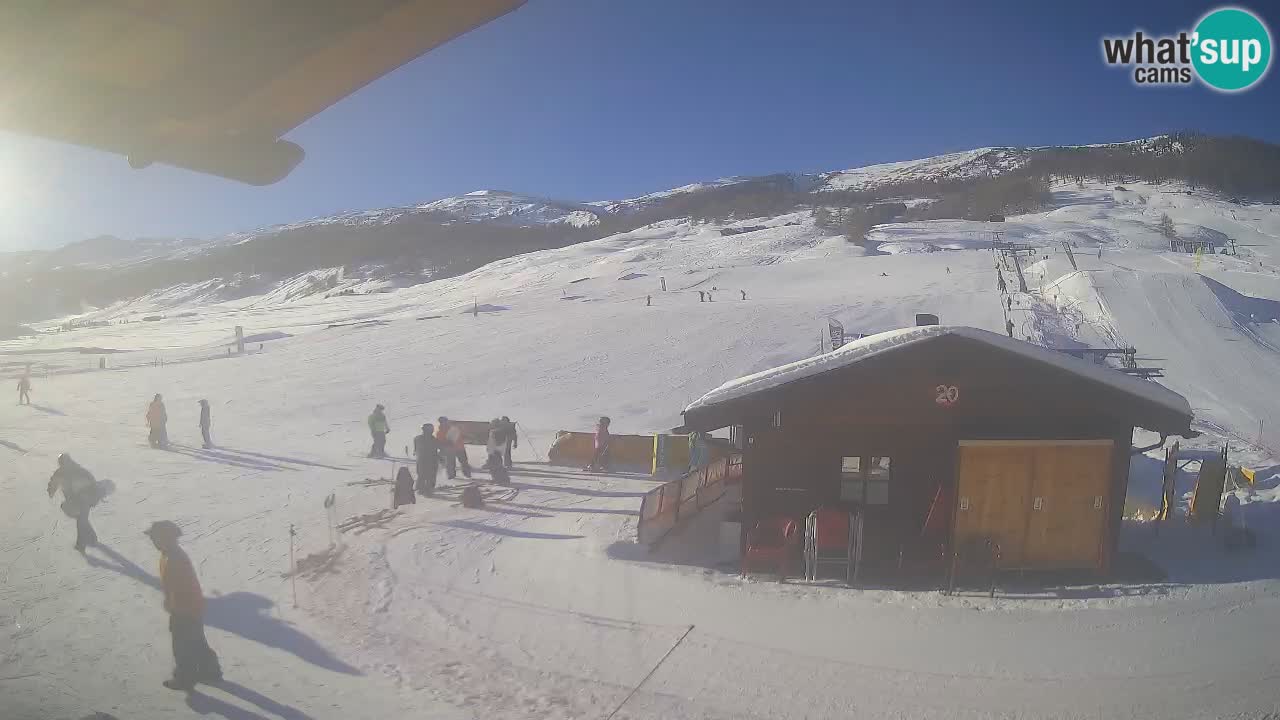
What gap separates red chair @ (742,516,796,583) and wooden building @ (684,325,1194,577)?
0.81 metres

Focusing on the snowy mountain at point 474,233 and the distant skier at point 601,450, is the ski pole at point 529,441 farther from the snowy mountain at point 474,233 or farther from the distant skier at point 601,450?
the snowy mountain at point 474,233

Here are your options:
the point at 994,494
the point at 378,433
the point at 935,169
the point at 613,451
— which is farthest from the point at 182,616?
the point at 935,169

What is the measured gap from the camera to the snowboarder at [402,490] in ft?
40.7

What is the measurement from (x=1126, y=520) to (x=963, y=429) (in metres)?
4.37

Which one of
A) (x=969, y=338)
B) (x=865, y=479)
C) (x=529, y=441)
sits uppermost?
(x=969, y=338)

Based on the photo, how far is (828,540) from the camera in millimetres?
9047

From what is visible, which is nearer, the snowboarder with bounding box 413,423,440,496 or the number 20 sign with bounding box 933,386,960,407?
the number 20 sign with bounding box 933,386,960,407

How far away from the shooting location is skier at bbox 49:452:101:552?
9.09 meters

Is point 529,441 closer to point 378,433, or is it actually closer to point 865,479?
point 378,433

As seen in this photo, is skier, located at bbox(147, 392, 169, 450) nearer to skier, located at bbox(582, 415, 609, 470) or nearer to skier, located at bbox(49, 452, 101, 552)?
skier, located at bbox(49, 452, 101, 552)

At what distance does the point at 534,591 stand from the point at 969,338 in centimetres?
623

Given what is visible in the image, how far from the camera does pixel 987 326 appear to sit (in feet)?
89.1

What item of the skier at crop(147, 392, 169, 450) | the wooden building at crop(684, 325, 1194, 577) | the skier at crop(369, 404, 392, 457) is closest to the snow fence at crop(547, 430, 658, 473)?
the skier at crop(369, 404, 392, 457)

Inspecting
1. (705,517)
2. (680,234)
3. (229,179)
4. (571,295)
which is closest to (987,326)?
(705,517)
